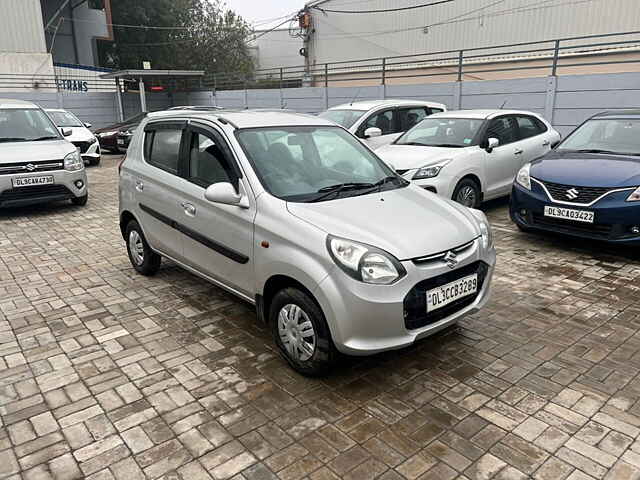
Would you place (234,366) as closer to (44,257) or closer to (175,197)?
(175,197)

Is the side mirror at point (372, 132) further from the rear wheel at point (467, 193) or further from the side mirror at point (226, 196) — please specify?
the side mirror at point (226, 196)

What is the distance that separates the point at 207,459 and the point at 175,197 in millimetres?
2372

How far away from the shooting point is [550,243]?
20.6ft

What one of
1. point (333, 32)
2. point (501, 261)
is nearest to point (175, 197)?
point (501, 261)

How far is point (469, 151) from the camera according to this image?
7297mm

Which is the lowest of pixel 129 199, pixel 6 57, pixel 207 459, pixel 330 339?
pixel 207 459

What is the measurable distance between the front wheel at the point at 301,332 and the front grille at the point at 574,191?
378 cm

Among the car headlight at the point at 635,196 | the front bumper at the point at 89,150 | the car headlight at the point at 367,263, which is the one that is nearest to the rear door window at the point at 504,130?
the car headlight at the point at 635,196

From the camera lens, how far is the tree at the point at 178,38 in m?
31.9

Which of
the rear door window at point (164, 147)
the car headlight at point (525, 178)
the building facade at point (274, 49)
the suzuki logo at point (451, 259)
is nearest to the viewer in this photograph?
the suzuki logo at point (451, 259)

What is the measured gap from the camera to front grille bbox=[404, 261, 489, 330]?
308cm

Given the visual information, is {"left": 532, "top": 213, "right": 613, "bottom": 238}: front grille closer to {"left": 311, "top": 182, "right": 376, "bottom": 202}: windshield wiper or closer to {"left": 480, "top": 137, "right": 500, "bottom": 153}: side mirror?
{"left": 480, "top": 137, "right": 500, "bottom": 153}: side mirror

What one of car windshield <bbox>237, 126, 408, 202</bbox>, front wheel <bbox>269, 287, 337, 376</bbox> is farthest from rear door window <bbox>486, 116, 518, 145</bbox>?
front wheel <bbox>269, 287, 337, 376</bbox>

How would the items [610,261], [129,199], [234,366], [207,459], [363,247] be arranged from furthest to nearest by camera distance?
[610,261] < [129,199] < [234,366] < [363,247] < [207,459]
